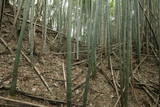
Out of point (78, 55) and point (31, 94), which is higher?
point (78, 55)

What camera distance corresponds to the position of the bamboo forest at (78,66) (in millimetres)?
3020

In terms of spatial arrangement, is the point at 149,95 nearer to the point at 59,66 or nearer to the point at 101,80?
the point at 101,80

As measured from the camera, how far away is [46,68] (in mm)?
4371

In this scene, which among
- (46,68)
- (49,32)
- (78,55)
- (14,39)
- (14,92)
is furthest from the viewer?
(49,32)

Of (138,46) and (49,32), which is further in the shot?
(49,32)

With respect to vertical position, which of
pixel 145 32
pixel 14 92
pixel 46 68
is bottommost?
pixel 14 92

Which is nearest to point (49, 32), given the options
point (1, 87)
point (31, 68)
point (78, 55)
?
point (78, 55)

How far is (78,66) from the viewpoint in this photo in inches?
190

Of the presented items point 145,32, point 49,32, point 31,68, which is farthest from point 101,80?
point 49,32

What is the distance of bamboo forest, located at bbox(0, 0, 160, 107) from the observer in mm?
3020

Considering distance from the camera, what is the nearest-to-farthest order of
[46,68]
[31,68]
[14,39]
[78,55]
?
1. [31,68]
2. [46,68]
3. [14,39]
4. [78,55]

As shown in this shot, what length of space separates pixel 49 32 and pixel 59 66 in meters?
1.80

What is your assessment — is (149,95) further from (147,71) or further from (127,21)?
(127,21)

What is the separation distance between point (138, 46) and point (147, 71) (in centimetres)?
64
